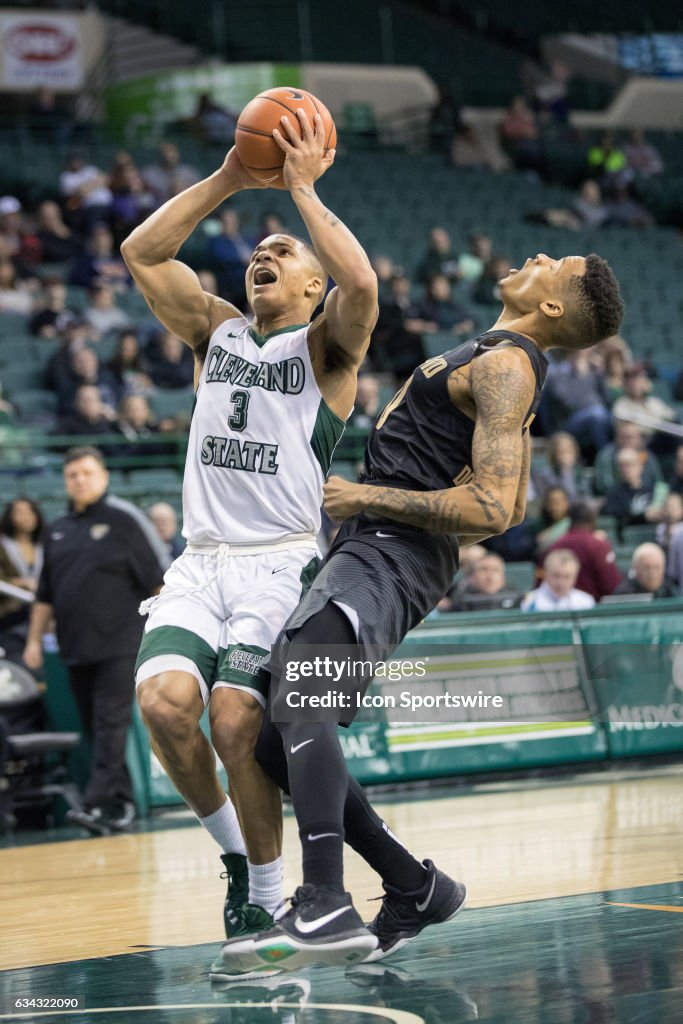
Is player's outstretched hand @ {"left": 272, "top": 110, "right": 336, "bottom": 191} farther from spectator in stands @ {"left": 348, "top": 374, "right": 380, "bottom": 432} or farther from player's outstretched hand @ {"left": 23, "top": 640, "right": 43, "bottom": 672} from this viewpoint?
spectator in stands @ {"left": 348, "top": 374, "right": 380, "bottom": 432}

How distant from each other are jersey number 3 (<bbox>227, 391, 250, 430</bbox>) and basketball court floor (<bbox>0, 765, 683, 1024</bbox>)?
1759mm

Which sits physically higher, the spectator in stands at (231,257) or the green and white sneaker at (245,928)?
the spectator in stands at (231,257)

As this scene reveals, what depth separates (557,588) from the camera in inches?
428

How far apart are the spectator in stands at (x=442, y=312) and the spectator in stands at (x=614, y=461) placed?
2.71m

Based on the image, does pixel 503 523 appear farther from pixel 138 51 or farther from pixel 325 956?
pixel 138 51

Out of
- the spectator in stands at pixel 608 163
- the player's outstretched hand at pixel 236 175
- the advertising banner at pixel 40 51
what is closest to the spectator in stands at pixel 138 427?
the player's outstretched hand at pixel 236 175

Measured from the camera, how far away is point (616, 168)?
24438mm

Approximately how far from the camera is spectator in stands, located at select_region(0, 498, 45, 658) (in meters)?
9.94

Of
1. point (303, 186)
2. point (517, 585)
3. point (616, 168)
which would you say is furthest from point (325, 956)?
point (616, 168)

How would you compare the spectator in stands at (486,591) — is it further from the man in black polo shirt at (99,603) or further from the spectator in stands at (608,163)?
the spectator in stands at (608,163)

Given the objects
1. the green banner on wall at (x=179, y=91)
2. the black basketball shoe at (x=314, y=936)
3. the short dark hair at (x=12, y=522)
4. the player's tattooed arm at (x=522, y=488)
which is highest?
the green banner on wall at (x=179, y=91)

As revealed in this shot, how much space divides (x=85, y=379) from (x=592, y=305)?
31.4 feet

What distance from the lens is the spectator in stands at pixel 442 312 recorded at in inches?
666

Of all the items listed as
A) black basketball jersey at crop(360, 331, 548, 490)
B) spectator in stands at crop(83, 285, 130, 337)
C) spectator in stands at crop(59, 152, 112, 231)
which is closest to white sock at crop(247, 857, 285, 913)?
black basketball jersey at crop(360, 331, 548, 490)
